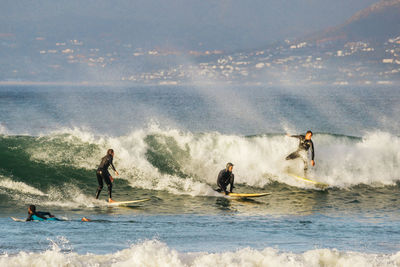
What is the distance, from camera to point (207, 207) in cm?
1502

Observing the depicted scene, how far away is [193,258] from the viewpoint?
9.09m

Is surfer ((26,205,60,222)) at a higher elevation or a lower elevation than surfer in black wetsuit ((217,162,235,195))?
lower

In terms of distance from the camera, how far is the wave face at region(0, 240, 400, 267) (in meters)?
8.74

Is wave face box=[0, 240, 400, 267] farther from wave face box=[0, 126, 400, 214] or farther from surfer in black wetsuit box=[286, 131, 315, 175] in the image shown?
surfer in black wetsuit box=[286, 131, 315, 175]

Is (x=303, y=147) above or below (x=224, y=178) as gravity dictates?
above

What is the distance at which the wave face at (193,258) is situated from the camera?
8.74 m

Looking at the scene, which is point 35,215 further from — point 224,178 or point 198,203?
point 224,178

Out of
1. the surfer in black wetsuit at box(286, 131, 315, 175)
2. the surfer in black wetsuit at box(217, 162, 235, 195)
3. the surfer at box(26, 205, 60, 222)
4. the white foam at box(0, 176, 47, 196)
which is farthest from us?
the surfer in black wetsuit at box(286, 131, 315, 175)

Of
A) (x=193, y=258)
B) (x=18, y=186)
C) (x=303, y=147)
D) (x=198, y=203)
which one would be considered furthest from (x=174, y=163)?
(x=193, y=258)

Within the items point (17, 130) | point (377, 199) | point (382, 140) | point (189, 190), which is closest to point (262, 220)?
point (189, 190)

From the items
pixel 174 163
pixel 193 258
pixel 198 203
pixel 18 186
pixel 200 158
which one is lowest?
pixel 193 258

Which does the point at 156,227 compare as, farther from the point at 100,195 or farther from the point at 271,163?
the point at 271,163

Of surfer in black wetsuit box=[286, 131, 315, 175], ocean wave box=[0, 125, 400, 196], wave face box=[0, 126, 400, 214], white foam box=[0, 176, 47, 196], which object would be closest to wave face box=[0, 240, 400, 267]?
wave face box=[0, 126, 400, 214]

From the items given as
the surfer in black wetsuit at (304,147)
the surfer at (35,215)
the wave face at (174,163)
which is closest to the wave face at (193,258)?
the surfer at (35,215)
